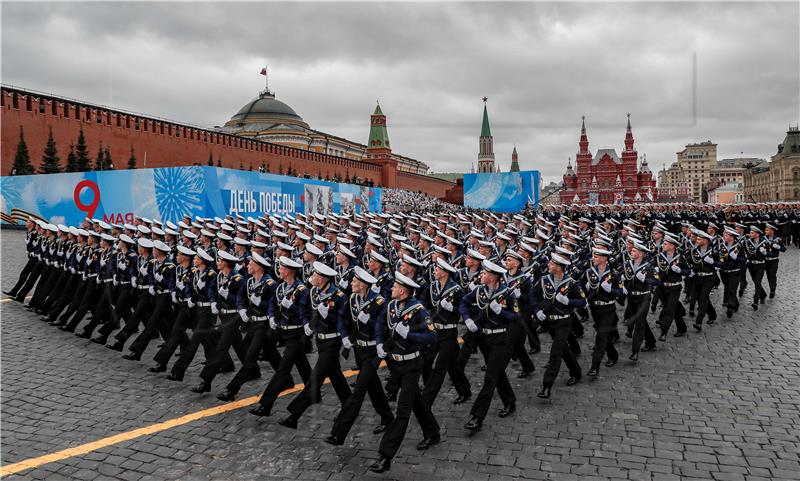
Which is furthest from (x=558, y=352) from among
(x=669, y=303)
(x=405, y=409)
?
(x=669, y=303)

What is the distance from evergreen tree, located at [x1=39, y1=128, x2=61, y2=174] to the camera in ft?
108

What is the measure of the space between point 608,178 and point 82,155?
97.8 metres

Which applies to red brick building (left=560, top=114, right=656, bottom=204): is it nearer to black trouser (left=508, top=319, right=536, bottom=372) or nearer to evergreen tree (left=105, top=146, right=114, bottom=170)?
evergreen tree (left=105, top=146, right=114, bottom=170)

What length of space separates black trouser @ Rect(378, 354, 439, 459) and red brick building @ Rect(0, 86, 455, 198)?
3531 cm

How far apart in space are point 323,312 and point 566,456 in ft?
9.60

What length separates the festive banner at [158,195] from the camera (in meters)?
22.3

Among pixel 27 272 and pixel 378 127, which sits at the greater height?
pixel 378 127

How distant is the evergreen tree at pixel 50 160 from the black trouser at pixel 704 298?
35143 mm

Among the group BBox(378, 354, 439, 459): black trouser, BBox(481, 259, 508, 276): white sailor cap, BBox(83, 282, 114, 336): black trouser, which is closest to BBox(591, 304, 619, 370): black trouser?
BBox(481, 259, 508, 276): white sailor cap

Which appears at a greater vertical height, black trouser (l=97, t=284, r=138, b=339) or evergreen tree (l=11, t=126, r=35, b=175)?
evergreen tree (l=11, t=126, r=35, b=175)

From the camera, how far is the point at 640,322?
8445 millimetres

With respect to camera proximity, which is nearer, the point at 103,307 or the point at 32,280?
the point at 103,307

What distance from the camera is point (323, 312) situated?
6.11 m

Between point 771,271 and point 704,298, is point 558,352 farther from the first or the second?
point 771,271
